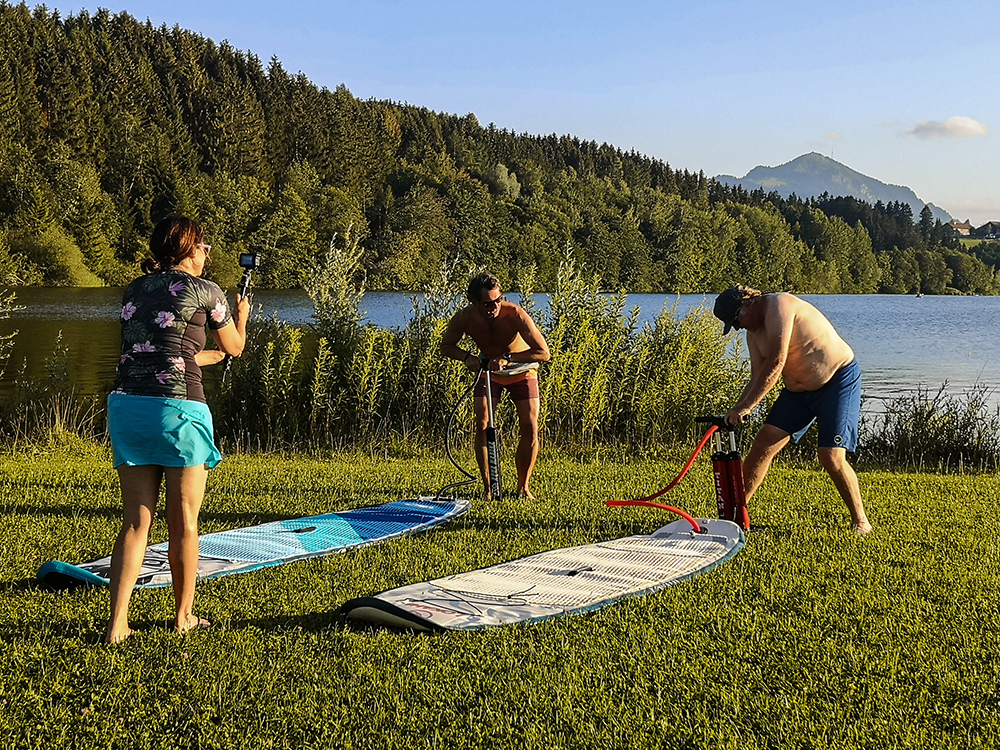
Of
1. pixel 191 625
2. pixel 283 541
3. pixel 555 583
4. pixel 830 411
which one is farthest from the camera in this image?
pixel 830 411

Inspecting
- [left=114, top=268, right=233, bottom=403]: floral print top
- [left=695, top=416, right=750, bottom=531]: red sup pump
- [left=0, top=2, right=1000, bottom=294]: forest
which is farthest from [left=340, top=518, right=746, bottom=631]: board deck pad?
[left=0, top=2, right=1000, bottom=294]: forest

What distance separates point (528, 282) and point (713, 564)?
7211 mm

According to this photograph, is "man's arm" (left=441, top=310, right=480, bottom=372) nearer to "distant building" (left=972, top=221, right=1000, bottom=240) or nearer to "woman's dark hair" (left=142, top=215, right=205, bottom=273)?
"woman's dark hair" (left=142, top=215, right=205, bottom=273)

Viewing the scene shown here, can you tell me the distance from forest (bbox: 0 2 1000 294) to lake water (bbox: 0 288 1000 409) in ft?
47.1

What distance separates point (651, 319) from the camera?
22219 mm

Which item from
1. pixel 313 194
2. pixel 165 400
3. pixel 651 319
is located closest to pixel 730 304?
pixel 165 400

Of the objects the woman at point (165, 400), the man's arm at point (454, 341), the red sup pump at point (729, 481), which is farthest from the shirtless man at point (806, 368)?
the woman at point (165, 400)

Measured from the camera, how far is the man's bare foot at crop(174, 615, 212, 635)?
447cm

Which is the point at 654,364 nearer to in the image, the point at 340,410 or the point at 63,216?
the point at 340,410

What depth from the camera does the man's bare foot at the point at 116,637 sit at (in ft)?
14.2

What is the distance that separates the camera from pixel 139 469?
4.21 meters

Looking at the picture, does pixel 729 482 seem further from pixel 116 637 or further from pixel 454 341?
pixel 116 637

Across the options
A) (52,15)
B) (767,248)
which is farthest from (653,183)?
(52,15)

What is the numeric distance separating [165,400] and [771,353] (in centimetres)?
410
